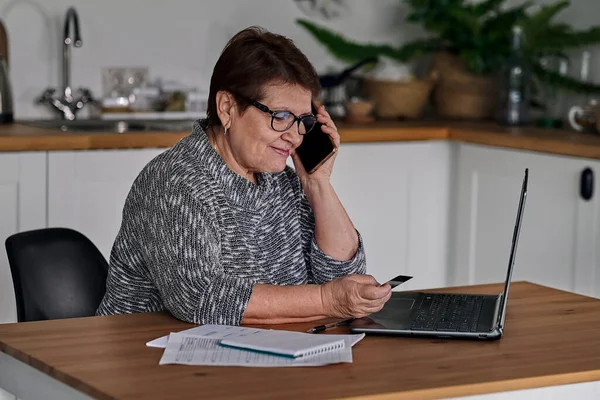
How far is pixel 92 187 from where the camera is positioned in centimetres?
340

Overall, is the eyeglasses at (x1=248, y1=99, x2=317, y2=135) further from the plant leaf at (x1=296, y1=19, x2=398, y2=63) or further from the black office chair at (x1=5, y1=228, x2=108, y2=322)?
the plant leaf at (x1=296, y1=19, x2=398, y2=63)

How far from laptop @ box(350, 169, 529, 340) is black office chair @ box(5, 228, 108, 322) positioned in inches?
27.6

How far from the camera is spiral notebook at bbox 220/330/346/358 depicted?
1.67m

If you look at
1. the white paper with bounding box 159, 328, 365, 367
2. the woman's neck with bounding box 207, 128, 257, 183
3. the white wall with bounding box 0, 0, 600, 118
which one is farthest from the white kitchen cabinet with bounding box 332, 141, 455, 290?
the white paper with bounding box 159, 328, 365, 367

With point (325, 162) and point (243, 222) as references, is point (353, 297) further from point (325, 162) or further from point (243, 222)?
point (325, 162)

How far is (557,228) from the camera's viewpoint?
3539 millimetres

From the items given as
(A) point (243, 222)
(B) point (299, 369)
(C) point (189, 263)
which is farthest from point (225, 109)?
(B) point (299, 369)

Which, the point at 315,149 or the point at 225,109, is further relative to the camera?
the point at 315,149

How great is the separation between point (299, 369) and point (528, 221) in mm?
2182

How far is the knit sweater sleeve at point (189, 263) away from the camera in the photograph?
1.89m

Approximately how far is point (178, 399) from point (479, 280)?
2.59 m

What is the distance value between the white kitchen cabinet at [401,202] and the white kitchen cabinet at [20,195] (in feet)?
3.35

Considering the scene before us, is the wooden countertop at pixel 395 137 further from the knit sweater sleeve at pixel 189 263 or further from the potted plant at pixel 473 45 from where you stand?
the knit sweater sleeve at pixel 189 263

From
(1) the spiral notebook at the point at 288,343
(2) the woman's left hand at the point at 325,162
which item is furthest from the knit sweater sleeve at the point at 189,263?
(2) the woman's left hand at the point at 325,162
